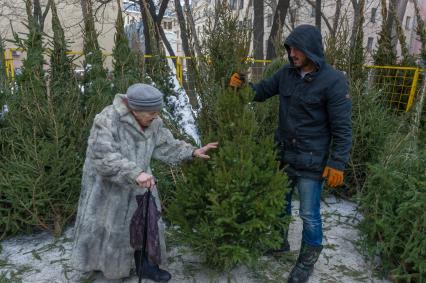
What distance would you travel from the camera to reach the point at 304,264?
3.10 m

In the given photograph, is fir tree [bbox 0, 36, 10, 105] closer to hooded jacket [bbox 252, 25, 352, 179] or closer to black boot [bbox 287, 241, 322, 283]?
A: hooded jacket [bbox 252, 25, 352, 179]

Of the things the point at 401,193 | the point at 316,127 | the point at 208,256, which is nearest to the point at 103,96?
the point at 208,256

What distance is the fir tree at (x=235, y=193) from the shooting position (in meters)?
2.73

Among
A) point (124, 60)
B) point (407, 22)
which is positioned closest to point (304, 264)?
point (124, 60)

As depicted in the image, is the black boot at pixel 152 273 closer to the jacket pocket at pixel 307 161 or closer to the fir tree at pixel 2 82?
the jacket pocket at pixel 307 161

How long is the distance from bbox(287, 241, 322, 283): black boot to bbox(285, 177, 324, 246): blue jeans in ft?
0.17

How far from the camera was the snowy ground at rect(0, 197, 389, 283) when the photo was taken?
3201 mm

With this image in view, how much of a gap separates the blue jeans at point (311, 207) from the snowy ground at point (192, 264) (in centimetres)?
44

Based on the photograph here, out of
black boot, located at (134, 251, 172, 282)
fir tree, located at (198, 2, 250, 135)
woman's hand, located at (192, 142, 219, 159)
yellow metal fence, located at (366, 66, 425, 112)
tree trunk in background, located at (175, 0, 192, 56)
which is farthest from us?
yellow metal fence, located at (366, 66, 425, 112)

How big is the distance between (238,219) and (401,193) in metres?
1.43

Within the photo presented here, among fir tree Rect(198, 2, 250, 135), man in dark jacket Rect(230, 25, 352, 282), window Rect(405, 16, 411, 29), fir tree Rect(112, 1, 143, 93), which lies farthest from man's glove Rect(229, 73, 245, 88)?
window Rect(405, 16, 411, 29)

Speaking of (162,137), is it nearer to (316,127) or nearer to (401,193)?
(316,127)

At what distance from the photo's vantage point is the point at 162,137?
9.64 feet

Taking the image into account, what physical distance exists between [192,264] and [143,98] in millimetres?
1652
